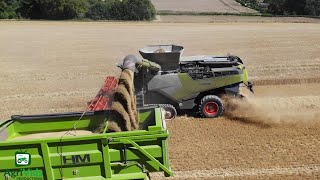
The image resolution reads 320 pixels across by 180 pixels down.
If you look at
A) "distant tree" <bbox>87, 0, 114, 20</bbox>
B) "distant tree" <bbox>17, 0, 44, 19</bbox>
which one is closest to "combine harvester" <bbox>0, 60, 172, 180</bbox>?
"distant tree" <bbox>87, 0, 114, 20</bbox>

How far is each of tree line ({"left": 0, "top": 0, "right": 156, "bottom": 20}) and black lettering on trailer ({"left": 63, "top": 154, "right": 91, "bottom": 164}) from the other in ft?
142

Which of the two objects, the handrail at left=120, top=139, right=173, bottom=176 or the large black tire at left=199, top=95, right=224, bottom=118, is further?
the large black tire at left=199, top=95, right=224, bottom=118

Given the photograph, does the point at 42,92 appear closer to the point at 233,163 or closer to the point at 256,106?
the point at 256,106

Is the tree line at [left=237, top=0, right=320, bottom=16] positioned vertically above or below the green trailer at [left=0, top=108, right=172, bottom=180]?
above

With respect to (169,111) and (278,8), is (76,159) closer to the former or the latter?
(169,111)

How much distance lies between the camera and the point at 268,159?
884cm

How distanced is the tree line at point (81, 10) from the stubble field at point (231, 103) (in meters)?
9.62

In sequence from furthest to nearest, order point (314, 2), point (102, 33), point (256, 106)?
point (314, 2) → point (102, 33) → point (256, 106)

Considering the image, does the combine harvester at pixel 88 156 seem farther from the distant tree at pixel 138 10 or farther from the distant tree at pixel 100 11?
the distant tree at pixel 100 11

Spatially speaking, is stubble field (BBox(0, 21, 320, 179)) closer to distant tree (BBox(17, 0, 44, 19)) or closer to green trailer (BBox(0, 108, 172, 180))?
green trailer (BBox(0, 108, 172, 180))

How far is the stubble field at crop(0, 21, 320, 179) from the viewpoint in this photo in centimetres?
895

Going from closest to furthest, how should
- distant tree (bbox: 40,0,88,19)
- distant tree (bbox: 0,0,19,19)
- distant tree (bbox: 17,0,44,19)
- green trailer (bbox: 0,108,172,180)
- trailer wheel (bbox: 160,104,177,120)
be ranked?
1. green trailer (bbox: 0,108,172,180)
2. trailer wheel (bbox: 160,104,177,120)
3. distant tree (bbox: 40,0,88,19)
4. distant tree (bbox: 0,0,19,19)
5. distant tree (bbox: 17,0,44,19)

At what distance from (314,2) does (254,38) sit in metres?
25.1

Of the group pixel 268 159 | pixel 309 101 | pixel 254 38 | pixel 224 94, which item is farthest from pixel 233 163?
pixel 254 38
